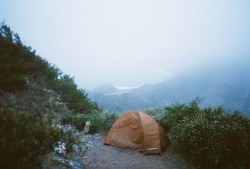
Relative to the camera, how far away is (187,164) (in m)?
9.73

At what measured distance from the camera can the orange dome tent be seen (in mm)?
10890

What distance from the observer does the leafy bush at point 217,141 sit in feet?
29.4

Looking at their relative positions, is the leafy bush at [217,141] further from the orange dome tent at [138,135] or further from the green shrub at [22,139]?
the green shrub at [22,139]

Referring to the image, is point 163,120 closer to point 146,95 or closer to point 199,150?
point 199,150

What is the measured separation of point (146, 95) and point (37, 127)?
315 feet

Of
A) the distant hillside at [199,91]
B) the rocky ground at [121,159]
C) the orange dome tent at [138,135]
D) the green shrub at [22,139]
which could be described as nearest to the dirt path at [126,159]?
the rocky ground at [121,159]

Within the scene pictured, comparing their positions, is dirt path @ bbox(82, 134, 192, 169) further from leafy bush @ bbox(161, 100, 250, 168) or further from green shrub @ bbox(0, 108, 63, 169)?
green shrub @ bbox(0, 108, 63, 169)

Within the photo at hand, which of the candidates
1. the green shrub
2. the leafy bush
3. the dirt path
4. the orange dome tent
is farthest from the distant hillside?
the green shrub

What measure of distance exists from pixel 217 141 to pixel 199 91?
88.4 m

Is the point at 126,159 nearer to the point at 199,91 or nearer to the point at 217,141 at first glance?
the point at 217,141

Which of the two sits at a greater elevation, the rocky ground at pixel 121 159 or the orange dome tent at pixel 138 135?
the orange dome tent at pixel 138 135

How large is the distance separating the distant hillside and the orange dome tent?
6151 cm

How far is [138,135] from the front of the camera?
11.3 metres

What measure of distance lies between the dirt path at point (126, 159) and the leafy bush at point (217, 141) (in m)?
0.75
